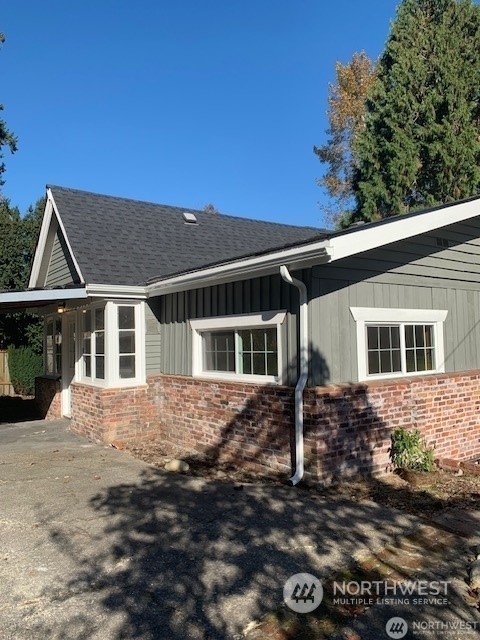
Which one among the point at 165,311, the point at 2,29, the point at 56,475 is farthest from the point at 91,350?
the point at 2,29

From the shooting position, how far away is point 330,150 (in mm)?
26484

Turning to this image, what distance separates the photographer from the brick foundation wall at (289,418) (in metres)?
6.20

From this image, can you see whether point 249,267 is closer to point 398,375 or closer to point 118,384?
point 398,375

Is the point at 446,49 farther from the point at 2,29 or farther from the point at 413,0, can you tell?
the point at 2,29

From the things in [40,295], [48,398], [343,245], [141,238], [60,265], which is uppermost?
[141,238]

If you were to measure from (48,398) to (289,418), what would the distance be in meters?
7.97

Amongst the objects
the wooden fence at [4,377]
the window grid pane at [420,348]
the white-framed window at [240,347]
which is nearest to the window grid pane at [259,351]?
the white-framed window at [240,347]

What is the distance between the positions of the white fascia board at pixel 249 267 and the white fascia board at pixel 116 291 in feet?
Result: 1.36

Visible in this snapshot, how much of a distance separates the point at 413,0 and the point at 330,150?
8676 mm

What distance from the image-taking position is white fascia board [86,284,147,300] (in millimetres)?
8469

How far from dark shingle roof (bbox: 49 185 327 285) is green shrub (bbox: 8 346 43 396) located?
28.1 ft

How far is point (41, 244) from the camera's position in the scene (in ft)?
39.2

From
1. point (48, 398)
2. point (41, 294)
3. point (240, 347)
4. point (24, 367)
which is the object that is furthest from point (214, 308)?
point (24, 367)

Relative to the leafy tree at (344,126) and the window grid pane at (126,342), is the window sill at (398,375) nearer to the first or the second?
the window grid pane at (126,342)
